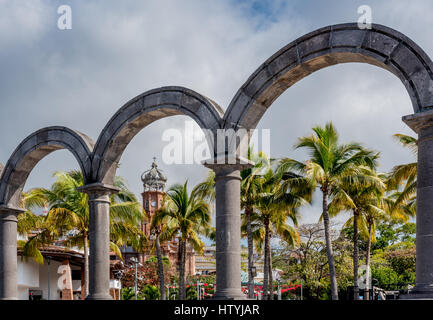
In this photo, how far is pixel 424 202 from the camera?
934 cm

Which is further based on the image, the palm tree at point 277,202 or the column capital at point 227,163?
the palm tree at point 277,202

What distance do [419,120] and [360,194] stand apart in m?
18.1

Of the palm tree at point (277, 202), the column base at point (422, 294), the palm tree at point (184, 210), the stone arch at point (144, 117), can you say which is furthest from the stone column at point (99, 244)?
the palm tree at point (184, 210)

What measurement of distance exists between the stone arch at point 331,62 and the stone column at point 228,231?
1.01 m

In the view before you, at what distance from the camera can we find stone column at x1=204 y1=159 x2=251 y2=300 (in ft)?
37.5

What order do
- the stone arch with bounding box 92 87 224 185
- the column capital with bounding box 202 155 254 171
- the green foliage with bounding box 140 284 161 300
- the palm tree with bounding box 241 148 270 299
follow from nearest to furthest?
the column capital with bounding box 202 155 254 171 → the stone arch with bounding box 92 87 224 185 → the palm tree with bounding box 241 148 270 299 → the green foliage with bounding box 140 284 161 300

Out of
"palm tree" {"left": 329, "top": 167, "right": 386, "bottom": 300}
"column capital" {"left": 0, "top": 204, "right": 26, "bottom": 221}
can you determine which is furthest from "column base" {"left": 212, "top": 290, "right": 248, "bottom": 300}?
"palm tree" {"left": 329, "top": 167, "right": 386, "bottom": 300}

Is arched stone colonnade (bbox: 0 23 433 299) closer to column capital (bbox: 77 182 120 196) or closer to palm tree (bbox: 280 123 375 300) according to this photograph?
column capital (bbox: 77 182 120 196)

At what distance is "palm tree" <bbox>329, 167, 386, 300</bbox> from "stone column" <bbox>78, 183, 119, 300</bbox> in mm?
10407

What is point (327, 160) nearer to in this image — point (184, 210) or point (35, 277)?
point (184, 210)

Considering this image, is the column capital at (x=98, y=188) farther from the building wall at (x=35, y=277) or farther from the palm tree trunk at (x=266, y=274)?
the building wall at (x=35, y=277)

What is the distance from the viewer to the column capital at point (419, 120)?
926 centimetres
